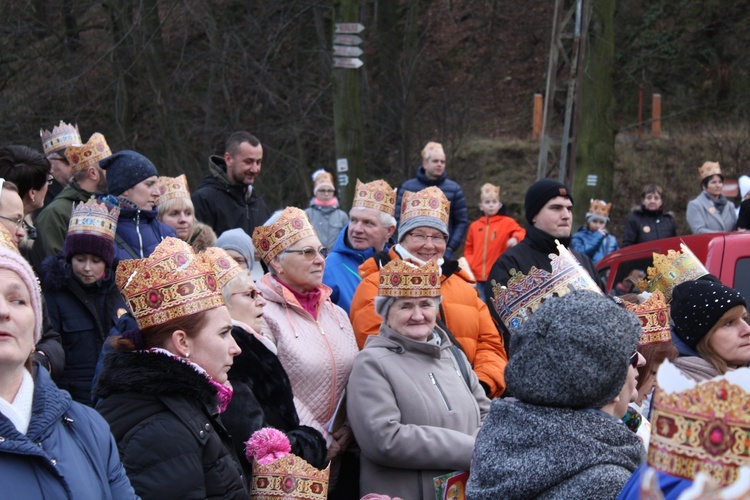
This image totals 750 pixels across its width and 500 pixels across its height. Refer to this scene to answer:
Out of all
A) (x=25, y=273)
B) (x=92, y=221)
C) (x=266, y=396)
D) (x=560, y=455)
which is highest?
(x=25, y=273)

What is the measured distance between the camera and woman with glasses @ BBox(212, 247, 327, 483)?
437cm

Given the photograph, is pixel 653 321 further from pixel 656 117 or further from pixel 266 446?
pixel 656 117

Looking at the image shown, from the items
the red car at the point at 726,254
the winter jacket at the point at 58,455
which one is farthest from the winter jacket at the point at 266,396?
the red car at the point at 726,254

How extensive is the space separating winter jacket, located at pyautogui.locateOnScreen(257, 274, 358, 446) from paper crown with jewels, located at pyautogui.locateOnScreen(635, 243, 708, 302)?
202 centimetres

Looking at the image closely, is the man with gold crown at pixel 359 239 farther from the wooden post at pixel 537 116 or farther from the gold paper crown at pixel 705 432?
the wooden post at pixel 537 116

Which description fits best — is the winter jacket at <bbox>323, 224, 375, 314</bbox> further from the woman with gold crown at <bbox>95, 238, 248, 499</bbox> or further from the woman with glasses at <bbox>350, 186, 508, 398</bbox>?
the woman with gold crown at <bbox>95, 238, 248, 499</bbox>

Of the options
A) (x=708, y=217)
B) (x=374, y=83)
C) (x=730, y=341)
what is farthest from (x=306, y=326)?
(x=374, y=83)

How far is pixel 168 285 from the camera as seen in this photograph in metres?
3.86

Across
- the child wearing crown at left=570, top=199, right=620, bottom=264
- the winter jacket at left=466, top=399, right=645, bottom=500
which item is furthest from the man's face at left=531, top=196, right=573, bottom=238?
the child wearing crown at left=570, top=199, right=620, bottom=264

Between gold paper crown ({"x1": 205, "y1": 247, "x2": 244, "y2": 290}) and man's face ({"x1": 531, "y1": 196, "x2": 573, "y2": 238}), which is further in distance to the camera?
man's face ({"x1": 531, "y1": 196, "x2": 573, "y2": 238})

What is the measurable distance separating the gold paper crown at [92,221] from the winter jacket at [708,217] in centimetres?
870

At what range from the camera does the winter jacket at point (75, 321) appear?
5.42 m

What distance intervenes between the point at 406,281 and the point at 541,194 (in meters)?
1.95

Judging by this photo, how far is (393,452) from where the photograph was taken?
471 cm
